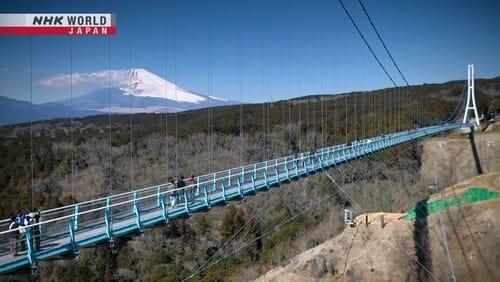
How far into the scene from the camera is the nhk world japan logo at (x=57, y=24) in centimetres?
1495

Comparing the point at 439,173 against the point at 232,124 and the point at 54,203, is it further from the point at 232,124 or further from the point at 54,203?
the point at 54,203

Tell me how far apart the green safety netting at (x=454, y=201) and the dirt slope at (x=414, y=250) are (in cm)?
46

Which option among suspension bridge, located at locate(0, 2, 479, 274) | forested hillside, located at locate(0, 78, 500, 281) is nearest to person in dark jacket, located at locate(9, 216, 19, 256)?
suspension bridge, located at locate(0, 2, 479, 274)

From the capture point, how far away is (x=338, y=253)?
33.3m

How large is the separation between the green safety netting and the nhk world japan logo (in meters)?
24.2

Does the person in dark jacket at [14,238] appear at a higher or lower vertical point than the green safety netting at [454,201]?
higher

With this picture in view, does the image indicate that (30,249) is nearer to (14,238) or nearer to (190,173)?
(14,238)

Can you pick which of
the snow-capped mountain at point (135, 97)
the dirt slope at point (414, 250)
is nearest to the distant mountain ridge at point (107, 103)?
the snow-capped mountain at point (135, 97)

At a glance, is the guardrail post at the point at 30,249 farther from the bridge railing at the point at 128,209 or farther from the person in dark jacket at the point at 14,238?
the person in dark jacket at the point at 14,238

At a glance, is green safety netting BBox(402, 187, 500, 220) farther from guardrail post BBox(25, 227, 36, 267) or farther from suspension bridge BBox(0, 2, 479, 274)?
guardrail post BBox(25, 227, 36, 267)

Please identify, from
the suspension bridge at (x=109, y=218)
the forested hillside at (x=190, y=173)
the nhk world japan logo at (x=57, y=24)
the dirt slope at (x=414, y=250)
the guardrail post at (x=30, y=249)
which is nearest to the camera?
the guardrail post at (x=30, y=249)

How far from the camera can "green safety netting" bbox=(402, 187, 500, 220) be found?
96.8ft

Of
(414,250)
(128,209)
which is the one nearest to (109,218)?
(128,209)

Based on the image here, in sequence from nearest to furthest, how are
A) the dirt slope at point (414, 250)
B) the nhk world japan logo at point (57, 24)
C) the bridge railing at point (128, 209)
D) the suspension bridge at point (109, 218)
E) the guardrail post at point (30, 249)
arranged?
the guardrail post at point (30, 249) → the suspension bridge at point (109, 218) → the bridge railing at point (128, 209) → the nhk world japan logo at point (57, 24) → the dirt slope at point (414, 250)
